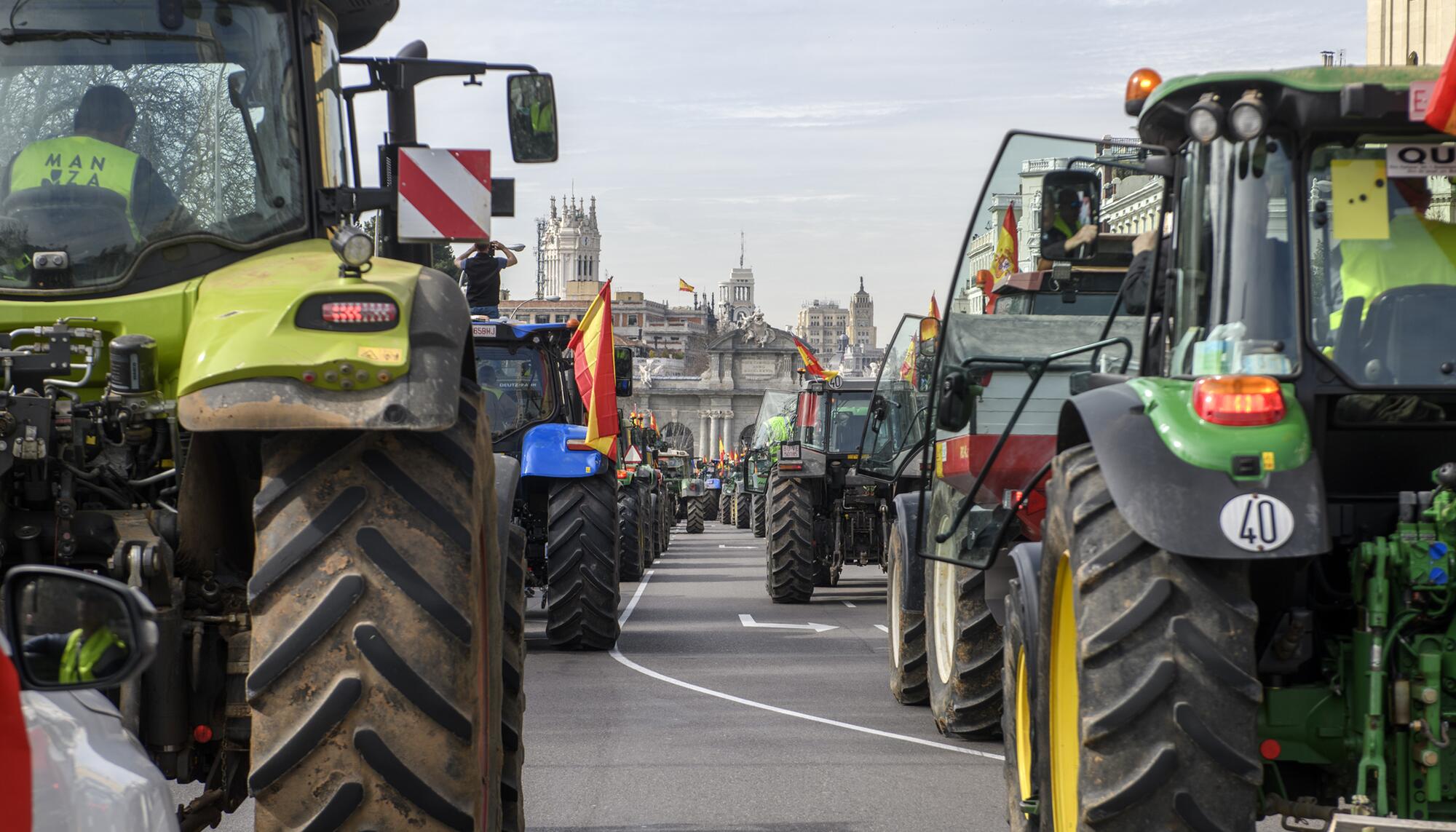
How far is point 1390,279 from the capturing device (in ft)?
16.4

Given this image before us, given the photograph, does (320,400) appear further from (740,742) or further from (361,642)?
(740,742)

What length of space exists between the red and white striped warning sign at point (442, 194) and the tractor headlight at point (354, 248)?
112 cm

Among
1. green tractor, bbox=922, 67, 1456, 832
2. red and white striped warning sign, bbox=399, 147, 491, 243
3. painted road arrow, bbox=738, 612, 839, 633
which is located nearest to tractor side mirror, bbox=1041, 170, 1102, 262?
green tractor, bbox=922, 67, 1456, 832

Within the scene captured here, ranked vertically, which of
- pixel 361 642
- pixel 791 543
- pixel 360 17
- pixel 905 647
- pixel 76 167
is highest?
pixel 360 17

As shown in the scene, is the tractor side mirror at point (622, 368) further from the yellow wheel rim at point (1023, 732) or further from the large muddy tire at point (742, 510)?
the large muddy tire at point (742, 510)

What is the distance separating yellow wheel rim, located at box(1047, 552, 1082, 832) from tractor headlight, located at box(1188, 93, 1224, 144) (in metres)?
1.17

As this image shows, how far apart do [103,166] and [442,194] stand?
3.23 ft

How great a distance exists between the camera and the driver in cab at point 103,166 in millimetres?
5180

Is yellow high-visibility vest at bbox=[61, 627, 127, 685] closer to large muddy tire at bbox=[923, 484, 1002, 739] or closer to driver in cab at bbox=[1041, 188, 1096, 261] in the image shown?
driver in cab at bbox=[1041, 188, 1096, 261]

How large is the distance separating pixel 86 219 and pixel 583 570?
959 cm

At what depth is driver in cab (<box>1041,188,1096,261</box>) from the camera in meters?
6.11

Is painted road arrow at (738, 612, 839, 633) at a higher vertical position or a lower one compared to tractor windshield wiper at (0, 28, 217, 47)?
lower

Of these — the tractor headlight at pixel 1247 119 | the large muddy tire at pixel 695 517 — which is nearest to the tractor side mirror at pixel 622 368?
the tractor headlight at pixel 1247 119

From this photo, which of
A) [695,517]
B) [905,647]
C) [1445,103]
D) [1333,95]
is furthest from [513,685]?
[695,517]
